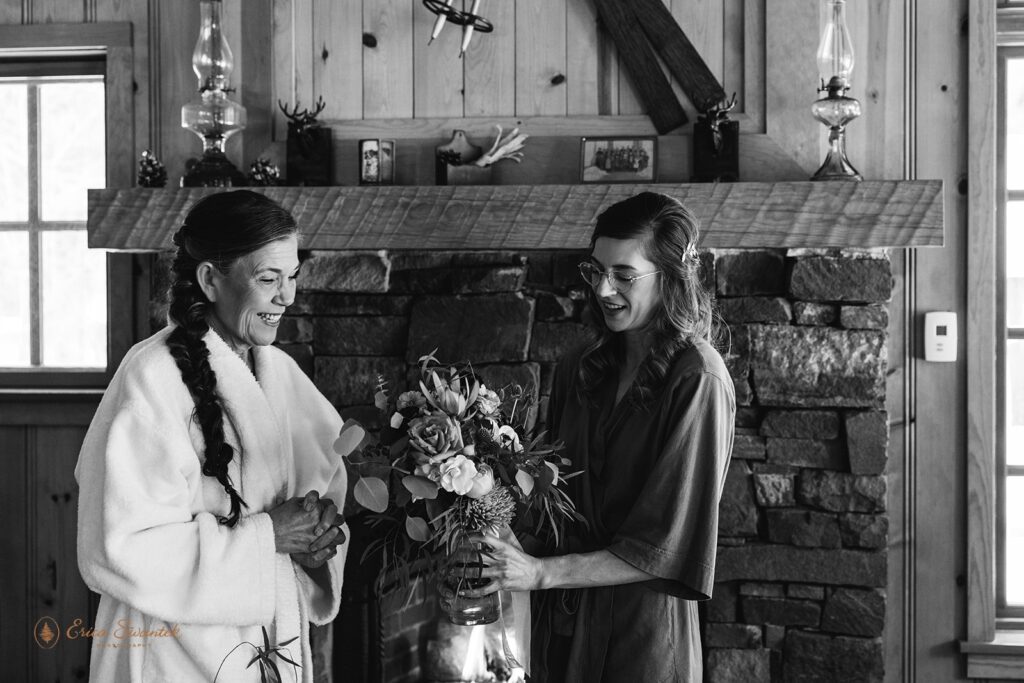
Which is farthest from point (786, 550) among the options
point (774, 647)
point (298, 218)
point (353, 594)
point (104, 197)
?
point (104, 197)

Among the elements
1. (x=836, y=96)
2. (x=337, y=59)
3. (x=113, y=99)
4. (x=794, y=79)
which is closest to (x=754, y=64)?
(x=794, y=79)

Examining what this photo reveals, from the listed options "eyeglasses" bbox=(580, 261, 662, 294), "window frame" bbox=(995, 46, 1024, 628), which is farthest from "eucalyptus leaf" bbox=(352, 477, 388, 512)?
"window frame" bbox=(995, 46, 1024, 628)

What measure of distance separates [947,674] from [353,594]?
177cm

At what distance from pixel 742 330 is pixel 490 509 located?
1.22m

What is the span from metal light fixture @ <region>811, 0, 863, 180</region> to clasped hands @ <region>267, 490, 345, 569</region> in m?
1.61

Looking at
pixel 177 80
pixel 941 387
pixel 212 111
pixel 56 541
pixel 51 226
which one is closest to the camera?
pixel 212 111

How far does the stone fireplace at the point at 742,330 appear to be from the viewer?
98.1 inches

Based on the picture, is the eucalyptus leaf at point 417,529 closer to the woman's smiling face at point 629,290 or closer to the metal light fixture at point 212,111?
the woman's smiling face at point 629,290

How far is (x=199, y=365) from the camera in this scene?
1.68 metres

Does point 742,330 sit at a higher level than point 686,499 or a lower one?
higher

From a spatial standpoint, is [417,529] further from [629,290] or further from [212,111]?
[212,111]

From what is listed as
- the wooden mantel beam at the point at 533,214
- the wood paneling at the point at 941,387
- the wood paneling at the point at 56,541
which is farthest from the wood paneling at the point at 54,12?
the wood paneling at the point at 941,387

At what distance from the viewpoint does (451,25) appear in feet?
9.20

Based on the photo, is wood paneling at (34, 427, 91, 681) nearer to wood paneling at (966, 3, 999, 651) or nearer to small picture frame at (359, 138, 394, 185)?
small picture frame at (359, 138, 394, 185)
